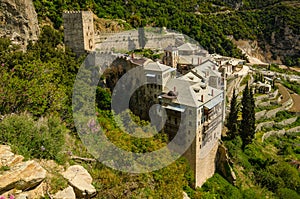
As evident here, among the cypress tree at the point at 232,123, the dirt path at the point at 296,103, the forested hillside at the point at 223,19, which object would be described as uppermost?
the forested hillside at the point at 223,19

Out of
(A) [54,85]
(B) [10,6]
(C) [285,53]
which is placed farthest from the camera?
(C) [285,53]

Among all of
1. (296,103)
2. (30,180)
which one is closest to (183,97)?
(30,180)

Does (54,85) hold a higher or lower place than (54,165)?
higher

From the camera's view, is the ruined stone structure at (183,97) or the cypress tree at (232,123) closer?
the ruined stone structure at (183,97)

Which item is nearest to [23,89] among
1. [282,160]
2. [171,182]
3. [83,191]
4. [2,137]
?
[2,137]

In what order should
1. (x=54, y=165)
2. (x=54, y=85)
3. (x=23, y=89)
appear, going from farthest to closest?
(x=54, y=85) < (x=23, y=89) < (x=54, y=165)

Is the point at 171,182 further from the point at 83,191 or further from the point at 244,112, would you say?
the point at 244,112

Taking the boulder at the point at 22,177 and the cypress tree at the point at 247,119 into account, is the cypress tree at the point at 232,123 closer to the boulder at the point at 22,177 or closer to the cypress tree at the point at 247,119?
the cypress tree at the point at 247,119

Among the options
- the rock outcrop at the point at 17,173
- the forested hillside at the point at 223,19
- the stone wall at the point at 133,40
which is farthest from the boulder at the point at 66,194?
the forested hillside at the point at 223,19
